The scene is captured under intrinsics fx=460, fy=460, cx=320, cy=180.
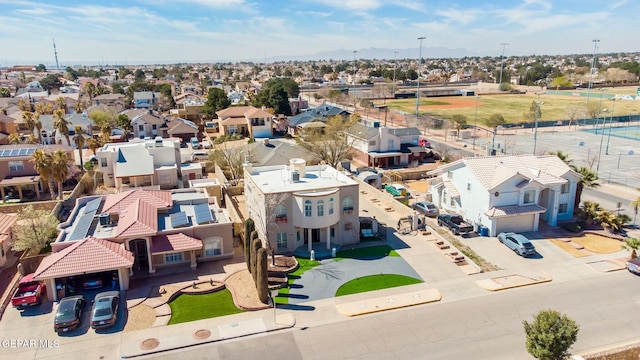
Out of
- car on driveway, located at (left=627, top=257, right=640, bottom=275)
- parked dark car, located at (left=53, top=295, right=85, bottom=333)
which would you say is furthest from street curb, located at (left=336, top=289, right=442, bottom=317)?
parked dark car, located at (left=53, top=295, right=85, bottom=333)

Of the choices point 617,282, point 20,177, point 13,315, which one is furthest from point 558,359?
point 20,177

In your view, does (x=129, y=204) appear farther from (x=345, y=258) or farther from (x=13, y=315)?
(x=345, y=258)

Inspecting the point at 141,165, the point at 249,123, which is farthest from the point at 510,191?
the point at 249,123

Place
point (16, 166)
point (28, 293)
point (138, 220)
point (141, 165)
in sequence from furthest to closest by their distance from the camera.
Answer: point (16, 166)
point (141, 165)
point (138, 220)
point (28, 293)

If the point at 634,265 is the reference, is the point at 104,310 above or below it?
above

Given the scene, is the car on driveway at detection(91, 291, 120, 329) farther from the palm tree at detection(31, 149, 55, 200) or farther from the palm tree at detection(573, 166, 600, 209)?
the palm tree at detection(573, 166, 600, 209)

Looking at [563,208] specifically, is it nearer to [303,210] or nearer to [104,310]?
[303,210]

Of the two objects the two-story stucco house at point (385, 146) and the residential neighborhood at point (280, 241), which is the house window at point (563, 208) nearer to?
the residential neighborhood at point (280, 241)
